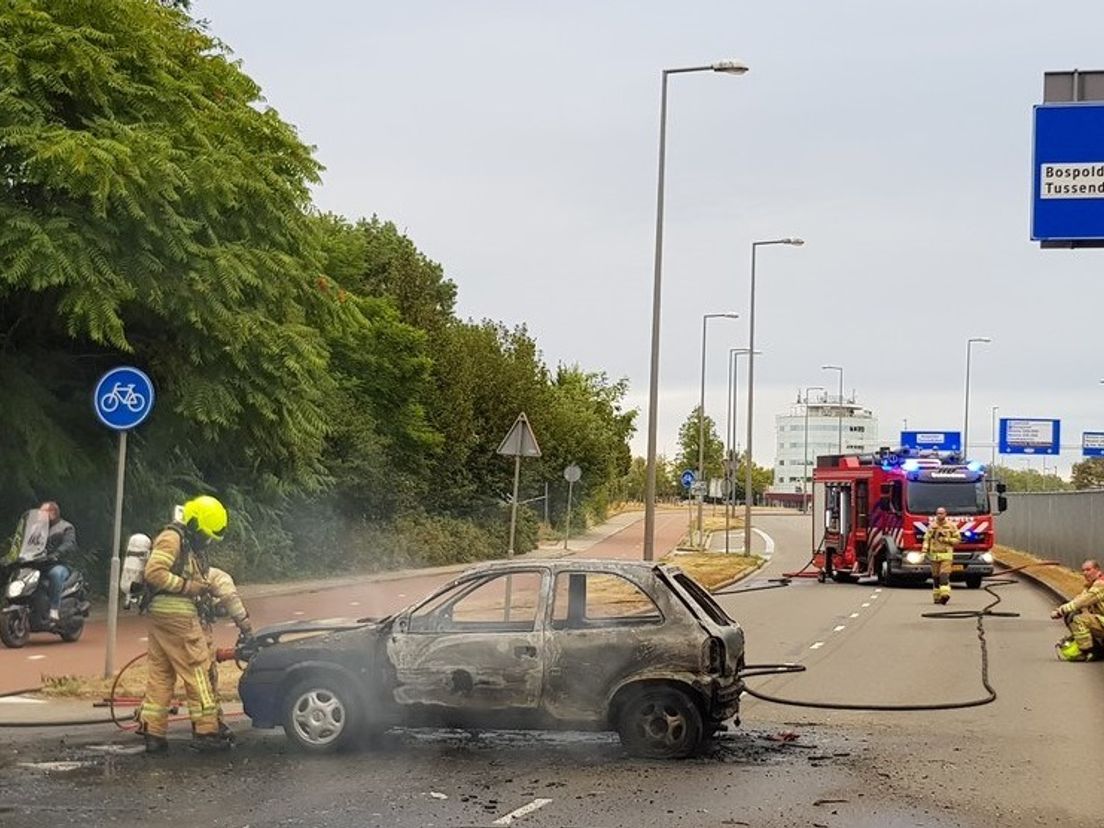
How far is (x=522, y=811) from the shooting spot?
8555 mm

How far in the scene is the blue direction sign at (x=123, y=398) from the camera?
46.1 feet

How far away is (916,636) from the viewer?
20.7 metres

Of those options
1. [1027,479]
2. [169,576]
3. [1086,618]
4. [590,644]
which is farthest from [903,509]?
[1027,479]

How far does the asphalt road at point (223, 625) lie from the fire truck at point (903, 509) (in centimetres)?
772

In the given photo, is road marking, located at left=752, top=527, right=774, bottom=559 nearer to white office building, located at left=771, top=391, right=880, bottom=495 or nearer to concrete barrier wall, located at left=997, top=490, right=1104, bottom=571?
concrete barrier wall, located at left=997, top=490, right=1104, bottom=571

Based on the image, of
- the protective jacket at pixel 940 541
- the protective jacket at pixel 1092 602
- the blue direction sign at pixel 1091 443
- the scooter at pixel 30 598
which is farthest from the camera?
the blue direction sign at pixel 1091 443

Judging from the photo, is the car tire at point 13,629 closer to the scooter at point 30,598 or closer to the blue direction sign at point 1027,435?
the scooter at point 30,598

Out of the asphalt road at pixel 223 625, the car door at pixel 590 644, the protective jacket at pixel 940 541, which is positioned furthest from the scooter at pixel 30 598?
the protective jacket at pixel 940 541

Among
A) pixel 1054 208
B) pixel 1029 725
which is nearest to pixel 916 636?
pixel 1054 208

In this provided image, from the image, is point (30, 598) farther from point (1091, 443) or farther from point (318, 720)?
point (1091, 443)

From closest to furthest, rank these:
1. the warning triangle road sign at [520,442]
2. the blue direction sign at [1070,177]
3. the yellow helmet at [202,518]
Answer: the yellow helmet at [202,518] < the blue direction sign at [1070,177] < the warning triangle road sign at [520,442]

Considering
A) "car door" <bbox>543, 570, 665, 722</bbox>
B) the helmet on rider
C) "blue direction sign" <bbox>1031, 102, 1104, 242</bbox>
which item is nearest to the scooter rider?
the helmet on rider

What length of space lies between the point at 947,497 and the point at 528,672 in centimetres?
2394

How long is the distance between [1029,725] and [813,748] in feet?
7.95
